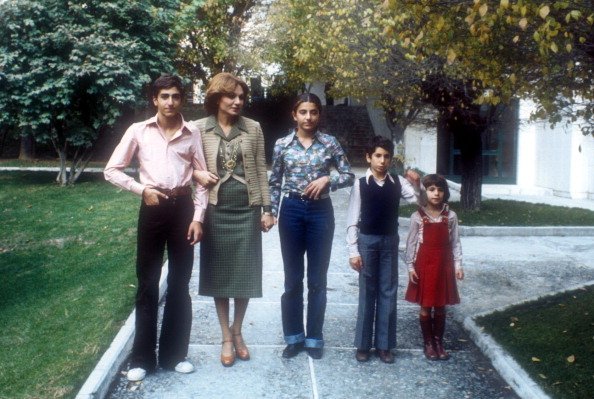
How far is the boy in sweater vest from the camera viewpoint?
218 inches

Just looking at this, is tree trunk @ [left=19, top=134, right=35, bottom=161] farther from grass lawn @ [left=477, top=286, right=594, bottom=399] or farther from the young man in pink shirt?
the young man in pink shirt

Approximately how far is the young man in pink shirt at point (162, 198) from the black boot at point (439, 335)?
79.2 inches

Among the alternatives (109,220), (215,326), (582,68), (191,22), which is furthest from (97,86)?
(582,68)

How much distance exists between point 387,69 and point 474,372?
8.32 metres

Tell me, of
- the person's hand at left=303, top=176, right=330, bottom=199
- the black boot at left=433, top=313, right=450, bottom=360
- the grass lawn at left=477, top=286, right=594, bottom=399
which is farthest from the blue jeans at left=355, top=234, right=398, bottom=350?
the grass lawn at left=477, top=286, right=594, bottom=399

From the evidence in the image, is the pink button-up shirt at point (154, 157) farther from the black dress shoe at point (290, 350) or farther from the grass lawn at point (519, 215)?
the grass lawn at point (519, 215)

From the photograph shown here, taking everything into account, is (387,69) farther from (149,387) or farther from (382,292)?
(149,387)

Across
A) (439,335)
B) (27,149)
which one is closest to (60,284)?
(439,335)

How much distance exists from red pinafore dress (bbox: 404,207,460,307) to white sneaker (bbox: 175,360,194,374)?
1808 mm

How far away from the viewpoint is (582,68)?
21.6ft

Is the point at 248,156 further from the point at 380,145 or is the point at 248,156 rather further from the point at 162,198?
the point at 380,145

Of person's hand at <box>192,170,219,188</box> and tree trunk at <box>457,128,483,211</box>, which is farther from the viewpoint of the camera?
tree trunk at <box>457,128,483,211</box>

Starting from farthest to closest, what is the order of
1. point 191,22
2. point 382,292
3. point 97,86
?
point 191,22
point 97,86
point 382,292

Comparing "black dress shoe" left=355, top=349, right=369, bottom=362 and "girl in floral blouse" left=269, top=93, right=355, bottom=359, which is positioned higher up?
"girl in floral blouse" left=269, top=93, right=355, bottom=359
